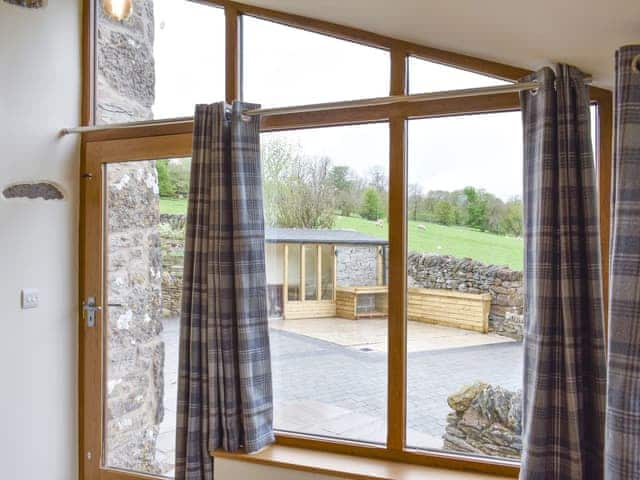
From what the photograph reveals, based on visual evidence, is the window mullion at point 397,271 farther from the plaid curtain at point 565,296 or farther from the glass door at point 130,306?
the glass door at point 130,306

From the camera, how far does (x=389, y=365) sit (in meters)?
2.32

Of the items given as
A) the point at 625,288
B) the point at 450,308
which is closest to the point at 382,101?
the point at 450,308

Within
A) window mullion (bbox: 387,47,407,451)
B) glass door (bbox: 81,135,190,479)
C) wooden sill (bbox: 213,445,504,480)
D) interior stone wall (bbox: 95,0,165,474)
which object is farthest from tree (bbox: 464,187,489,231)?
interior stone wall (bbox: 95,0,165,474)

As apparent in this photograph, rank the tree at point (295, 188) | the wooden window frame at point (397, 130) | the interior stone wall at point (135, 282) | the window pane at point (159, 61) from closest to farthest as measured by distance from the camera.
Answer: the wooden window frame at point (397, 130) → the tree at point (295, 188) → the window pane at point (159, 61) → the interior stone wall at point (135, 282)

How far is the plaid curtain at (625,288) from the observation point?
155 cm

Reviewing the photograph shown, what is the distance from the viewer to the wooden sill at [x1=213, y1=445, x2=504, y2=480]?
2.13 metres

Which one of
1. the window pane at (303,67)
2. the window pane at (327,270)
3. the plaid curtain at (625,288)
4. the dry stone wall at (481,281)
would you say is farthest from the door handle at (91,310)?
the plaid curtain at (625,288)

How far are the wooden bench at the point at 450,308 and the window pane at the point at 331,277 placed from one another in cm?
15

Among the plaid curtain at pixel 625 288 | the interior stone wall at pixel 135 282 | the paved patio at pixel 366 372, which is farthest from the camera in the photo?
the interior stone wall at pixel 135 282

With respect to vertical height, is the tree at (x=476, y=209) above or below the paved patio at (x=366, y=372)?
above

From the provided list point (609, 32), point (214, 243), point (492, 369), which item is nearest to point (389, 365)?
point (492, 369)

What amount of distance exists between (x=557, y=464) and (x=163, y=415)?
77.5 inches

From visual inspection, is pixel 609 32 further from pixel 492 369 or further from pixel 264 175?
pixel 264 175

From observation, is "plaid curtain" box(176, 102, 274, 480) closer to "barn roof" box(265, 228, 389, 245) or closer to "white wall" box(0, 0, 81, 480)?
"barn roof" box(265, 228, 389, 245)
